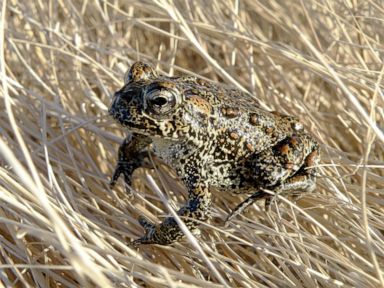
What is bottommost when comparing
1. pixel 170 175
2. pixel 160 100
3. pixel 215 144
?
pixel 170 175

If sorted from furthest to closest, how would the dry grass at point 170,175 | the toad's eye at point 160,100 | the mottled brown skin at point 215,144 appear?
the mottled brown skin at point 215,144 → the toad's eye at point 160,100 → the dry grass at point 170,175

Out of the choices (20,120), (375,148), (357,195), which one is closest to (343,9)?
(375,148)

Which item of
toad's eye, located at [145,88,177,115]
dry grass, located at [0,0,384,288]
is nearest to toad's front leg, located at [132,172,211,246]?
dry grass, located at [0,0,384,288]

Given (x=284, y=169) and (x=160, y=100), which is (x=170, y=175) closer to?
(x=284, y=169)

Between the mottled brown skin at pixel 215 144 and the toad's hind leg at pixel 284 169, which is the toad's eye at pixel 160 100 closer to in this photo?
the mottled brown skin at pixel 215 144

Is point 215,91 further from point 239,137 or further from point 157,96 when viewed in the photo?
point 157,96

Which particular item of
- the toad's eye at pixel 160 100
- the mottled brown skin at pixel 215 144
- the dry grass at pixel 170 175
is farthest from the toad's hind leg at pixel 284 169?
the toad's eye at pixel 160 100

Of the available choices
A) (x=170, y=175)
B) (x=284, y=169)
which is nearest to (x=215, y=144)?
(x=284, y=169)

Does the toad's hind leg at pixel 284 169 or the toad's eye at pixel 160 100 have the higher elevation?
the toad's eye at pixel 160 100
